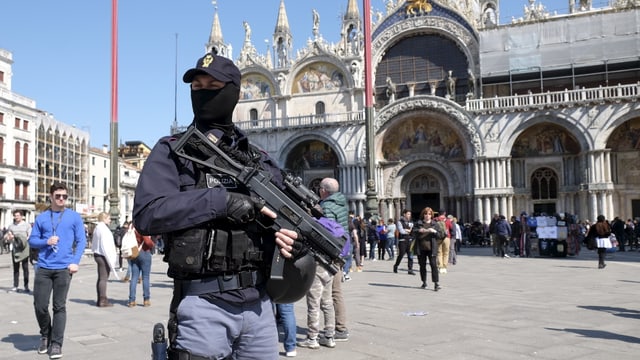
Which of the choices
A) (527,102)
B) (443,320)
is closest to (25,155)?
(527,102)

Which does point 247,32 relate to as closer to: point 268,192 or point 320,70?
point 320,70

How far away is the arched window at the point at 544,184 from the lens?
1152 inches

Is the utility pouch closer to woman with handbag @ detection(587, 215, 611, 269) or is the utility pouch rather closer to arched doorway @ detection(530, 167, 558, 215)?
woman with handbag @ detection(587, 215, 611, 269)

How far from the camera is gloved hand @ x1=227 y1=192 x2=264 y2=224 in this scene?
7.64 ft

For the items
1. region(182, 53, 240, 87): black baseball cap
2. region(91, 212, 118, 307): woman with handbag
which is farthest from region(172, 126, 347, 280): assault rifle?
region(91, 212, 118, 307): woman with handbag

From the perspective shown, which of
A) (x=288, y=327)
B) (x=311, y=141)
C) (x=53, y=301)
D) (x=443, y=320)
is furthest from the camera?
(x=311, y=141)

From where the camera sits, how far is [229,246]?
2.41m

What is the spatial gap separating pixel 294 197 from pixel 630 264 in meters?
16.3

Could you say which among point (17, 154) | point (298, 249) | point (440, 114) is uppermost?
point (440, 114)

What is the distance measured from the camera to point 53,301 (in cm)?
587

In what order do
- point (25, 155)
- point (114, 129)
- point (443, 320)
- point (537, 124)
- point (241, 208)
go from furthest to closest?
1. point (25, 155)
2. point (537, 124)
3. point (114, 129)
4. point (443, 320)
5. point (241, 208)

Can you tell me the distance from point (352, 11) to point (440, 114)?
8962 millimetres

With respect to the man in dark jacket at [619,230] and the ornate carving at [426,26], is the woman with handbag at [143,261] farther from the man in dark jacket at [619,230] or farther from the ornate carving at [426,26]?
the ornate carving at [426,26]

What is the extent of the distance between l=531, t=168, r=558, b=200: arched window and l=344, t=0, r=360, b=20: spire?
14090 mm
